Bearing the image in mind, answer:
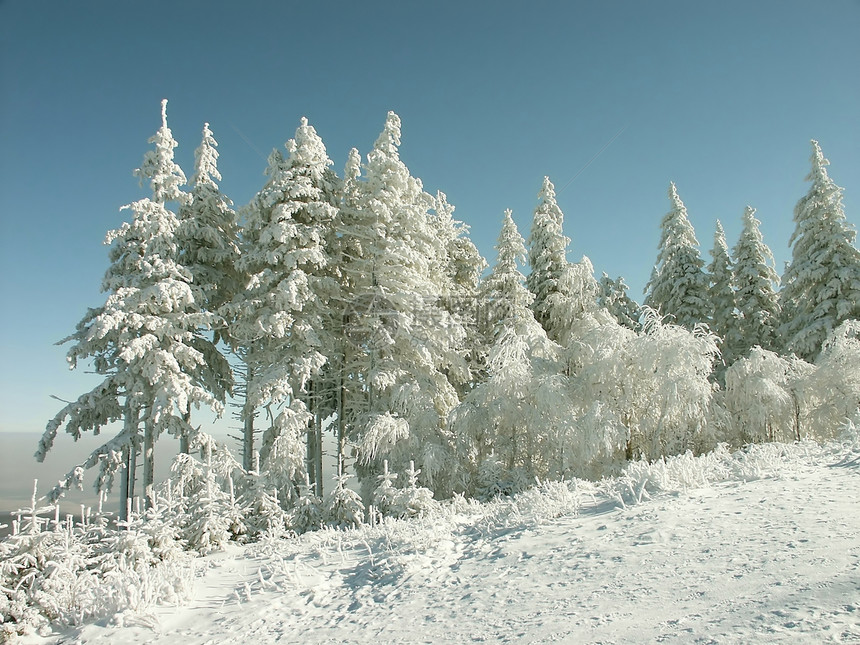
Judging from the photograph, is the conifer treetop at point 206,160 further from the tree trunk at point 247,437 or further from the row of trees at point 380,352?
the tree trunk at point 247,437

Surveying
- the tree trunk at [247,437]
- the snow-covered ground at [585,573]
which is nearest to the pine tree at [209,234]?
the tree trunk at [247,437]

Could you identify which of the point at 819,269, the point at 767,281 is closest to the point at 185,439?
the point at 819,269

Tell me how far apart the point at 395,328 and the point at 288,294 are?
400 cm

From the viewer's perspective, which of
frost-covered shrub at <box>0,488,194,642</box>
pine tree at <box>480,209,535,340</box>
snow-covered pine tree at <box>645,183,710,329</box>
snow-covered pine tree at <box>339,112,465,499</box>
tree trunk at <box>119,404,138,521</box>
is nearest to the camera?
frost-covered shrub at <box>0,488,194,642</box>

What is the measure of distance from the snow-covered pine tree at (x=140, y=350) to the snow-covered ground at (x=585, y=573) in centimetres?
861

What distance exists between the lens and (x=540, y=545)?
25.3 feet

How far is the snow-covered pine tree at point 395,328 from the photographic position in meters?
17.5

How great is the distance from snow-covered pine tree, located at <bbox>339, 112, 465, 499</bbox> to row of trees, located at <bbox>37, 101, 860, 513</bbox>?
8 cm

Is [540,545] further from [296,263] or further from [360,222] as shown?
[360,222]

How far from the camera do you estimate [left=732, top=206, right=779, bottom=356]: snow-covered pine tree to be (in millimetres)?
28734

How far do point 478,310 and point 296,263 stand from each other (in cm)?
883

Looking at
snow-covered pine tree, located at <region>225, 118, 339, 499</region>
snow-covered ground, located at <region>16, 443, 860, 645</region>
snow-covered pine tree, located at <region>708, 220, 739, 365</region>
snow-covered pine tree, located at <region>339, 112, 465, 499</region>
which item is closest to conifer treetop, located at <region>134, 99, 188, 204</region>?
snow-covered pine tree, located at <region>225, 118, 339, 499</region>

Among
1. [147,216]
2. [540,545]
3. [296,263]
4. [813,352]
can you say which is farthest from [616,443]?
[147,216]

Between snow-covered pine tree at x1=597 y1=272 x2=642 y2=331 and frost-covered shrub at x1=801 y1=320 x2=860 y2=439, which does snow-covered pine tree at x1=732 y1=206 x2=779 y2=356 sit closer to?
snow-covered pine tree at x1=597 y1=272 x2=642 y2=331
